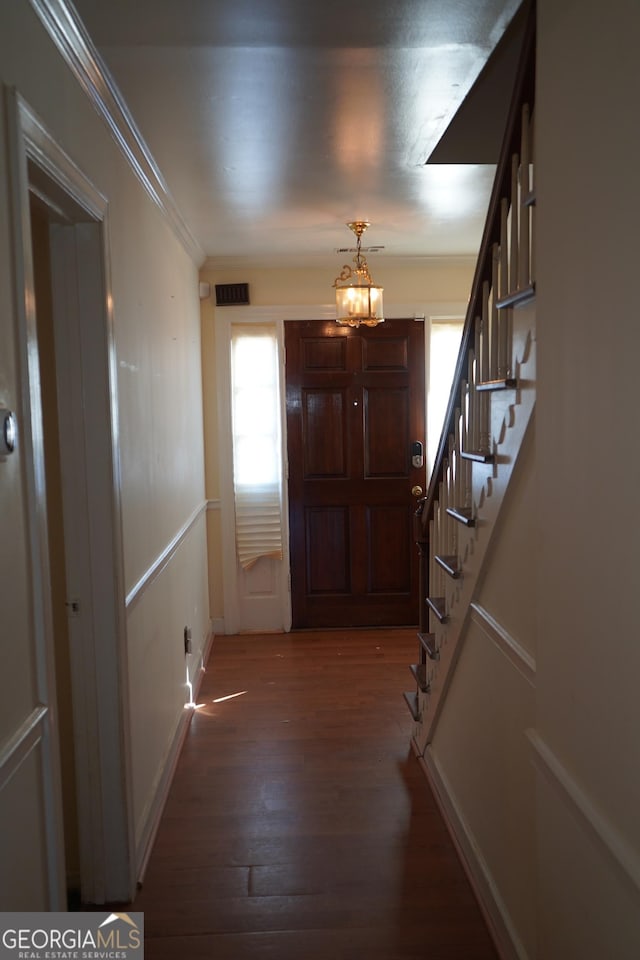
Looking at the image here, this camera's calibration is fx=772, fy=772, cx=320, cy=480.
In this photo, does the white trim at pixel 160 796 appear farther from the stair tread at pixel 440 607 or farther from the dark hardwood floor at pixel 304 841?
the stair tread at pixel 440 607

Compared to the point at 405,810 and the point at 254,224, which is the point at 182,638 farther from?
A: the point at 254,224

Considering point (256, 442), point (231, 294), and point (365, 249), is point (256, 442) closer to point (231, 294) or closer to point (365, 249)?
point (231, 294)

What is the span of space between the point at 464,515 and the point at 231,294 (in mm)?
3173

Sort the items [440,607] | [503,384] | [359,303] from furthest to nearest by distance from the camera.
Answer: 1. [359,303]
2. [440,607]
3. [503,384]

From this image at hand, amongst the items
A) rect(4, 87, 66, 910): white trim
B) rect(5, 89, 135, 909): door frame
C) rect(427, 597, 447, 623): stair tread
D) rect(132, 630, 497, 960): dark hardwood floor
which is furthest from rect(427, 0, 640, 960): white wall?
rect(5, 89, 135, 909): door frame

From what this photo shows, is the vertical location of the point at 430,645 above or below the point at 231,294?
below

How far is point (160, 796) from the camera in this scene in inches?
119

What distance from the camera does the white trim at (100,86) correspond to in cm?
181

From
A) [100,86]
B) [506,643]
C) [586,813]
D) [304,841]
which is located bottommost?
[304,841]

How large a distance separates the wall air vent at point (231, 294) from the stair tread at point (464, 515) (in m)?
3.02

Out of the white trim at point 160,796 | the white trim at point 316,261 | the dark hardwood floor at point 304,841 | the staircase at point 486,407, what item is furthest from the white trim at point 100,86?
the dark hardwood floor at point 304,841

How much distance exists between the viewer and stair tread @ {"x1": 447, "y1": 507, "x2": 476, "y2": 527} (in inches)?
94.7

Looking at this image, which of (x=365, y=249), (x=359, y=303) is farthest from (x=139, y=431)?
(x=365, y=249)

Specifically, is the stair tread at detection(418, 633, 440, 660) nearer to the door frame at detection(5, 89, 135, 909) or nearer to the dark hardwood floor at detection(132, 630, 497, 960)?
the dark hardwood floor at detection(132, 630, 497, 960)
